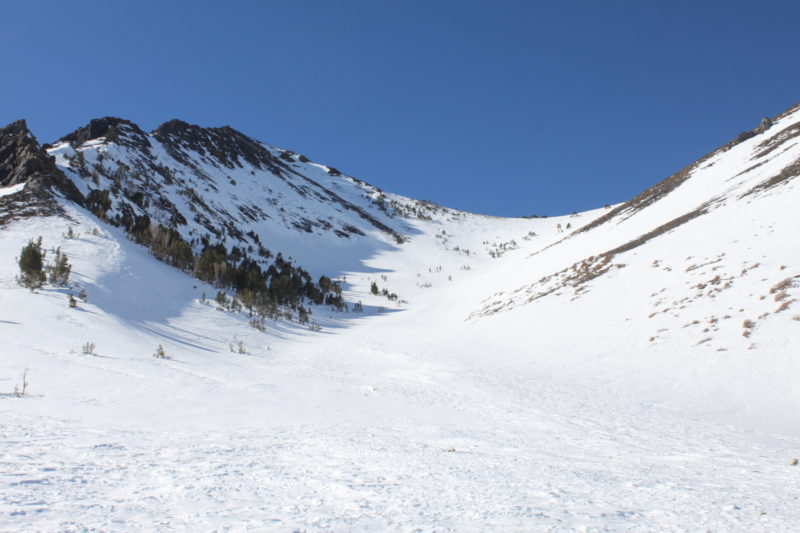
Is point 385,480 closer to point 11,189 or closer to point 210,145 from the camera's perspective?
point 11,189

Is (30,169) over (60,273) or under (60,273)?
over

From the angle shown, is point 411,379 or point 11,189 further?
point 11,189

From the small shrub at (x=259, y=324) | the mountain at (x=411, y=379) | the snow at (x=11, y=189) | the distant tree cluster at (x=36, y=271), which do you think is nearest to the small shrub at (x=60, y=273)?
the distant tree cluster at (x=36, y=271)

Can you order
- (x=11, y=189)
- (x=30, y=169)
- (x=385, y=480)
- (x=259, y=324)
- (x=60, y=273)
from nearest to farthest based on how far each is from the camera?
(x=385, y=480) < (x=60, y=273) < (x=259, y=324) < (x=11, y=189) < (x=30, y=169)

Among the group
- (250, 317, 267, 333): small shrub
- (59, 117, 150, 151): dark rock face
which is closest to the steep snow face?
(59, 117, 150, 151): dark rock face

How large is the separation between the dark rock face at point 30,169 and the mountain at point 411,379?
173 mm

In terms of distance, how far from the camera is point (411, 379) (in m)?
12.2

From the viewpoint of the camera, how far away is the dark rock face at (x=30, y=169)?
23594 millimetres

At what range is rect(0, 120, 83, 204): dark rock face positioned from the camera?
23.6m

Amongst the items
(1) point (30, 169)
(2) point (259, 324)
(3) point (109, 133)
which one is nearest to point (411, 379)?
(2) point (259, 324)

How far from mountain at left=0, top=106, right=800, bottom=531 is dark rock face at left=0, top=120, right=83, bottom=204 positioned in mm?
173

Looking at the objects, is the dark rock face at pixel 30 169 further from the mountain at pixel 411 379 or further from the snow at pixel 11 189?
the snow at pixel 11 189

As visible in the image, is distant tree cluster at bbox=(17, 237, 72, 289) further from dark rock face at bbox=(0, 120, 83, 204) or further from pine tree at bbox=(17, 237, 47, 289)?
dark rock face at bbox=(0, 120, 83, 204)

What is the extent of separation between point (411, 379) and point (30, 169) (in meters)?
26.1
